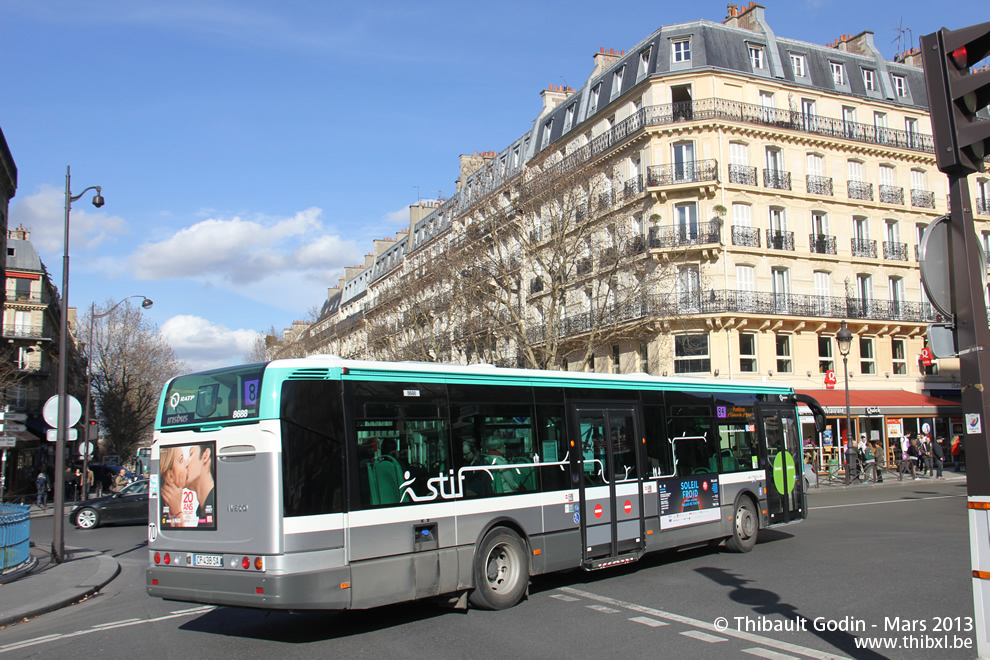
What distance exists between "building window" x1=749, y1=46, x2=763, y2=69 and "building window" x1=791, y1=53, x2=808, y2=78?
2.04 meters

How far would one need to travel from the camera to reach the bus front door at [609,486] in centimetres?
1054

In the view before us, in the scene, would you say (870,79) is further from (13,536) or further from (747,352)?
(13,536)

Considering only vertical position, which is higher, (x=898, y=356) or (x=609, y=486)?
(x=898, y=356)

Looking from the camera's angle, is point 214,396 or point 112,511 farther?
point 112,511

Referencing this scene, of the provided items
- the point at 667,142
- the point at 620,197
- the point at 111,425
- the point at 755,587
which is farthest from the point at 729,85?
the point at 111,425

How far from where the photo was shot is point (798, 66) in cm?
3891

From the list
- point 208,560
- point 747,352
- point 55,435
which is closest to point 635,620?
point 208,560

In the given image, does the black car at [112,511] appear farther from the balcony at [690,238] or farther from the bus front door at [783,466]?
the balcony at [690,238]

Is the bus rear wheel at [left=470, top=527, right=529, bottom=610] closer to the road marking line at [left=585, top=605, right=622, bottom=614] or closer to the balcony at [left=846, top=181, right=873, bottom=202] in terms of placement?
the road marking line at [left=585, top=605, right=622, bottom=614]

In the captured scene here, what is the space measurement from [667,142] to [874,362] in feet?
47.9

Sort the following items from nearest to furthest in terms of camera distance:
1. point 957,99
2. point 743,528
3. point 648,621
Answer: point 957,99 → point 648,621 → point 743,528

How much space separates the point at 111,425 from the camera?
5978cm

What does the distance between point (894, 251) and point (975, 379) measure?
3838cm

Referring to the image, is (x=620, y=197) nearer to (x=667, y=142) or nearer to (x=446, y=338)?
(x=667, y=142)
